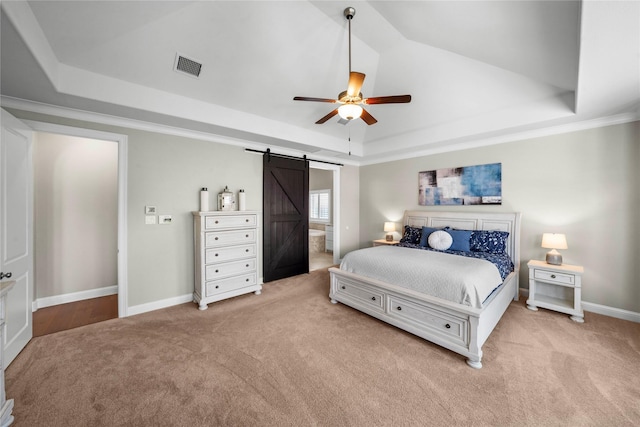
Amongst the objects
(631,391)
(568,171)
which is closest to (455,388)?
(631,391)

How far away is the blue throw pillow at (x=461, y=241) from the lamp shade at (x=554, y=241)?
0.88 m

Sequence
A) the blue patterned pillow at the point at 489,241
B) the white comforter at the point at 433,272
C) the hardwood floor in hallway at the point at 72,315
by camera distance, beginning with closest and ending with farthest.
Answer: the white comforter at the point at 433,272, the hardwood floor in hallway at the point at 72,315, the blue patterned pillow at the point at 489,241

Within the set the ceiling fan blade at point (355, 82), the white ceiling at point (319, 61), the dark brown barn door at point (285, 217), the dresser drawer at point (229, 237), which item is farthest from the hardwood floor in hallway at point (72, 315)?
the ceiling fan blade at point (355, 82)

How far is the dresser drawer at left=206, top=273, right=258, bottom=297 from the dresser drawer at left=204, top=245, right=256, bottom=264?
0.30 meters

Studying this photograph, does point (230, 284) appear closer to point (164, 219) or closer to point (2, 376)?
point (164, 219)

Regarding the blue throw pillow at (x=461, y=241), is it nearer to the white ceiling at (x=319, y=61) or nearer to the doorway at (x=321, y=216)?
the white ceiling at (x=319, y=61)

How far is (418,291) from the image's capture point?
2.68 m

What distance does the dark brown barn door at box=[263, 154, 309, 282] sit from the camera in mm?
4578

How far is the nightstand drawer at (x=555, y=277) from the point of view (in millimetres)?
3049

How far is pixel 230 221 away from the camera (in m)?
3.69

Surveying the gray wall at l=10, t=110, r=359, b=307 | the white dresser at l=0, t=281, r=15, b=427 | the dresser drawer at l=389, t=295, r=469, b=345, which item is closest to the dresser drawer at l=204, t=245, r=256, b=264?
the gray wall at l=10, t=110, r=359, b=307

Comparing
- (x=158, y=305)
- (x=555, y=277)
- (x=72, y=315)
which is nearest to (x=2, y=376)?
(x=158, y=305)

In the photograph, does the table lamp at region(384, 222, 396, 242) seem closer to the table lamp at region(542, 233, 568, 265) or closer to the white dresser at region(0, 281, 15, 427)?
the table lamp at region(542, 233, 568, 265)

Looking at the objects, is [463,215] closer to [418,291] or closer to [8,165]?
[418,291]
